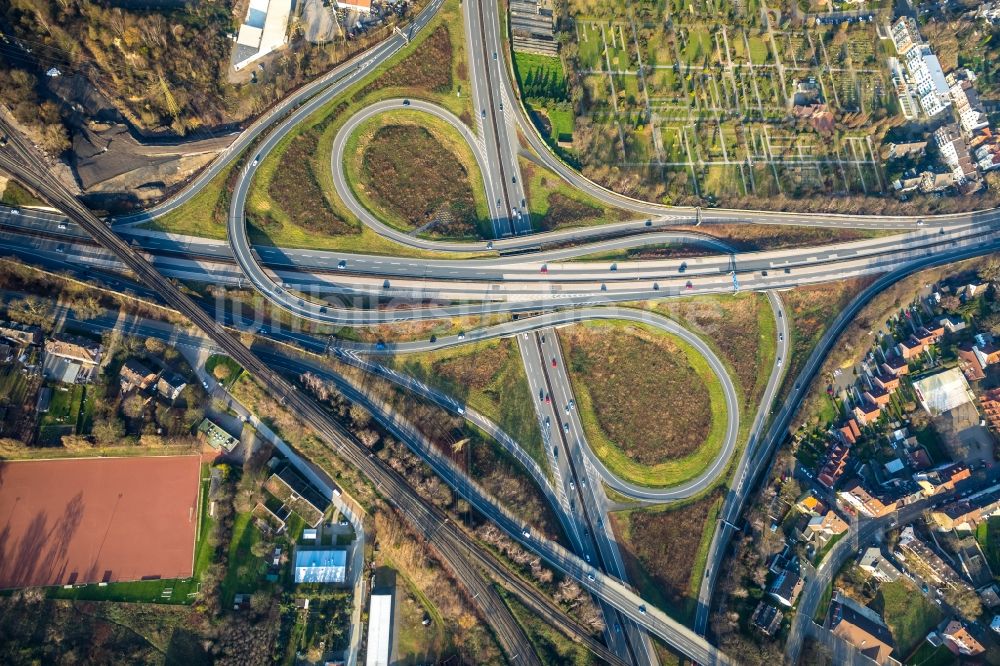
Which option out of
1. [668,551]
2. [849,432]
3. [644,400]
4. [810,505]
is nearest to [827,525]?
[810,505]

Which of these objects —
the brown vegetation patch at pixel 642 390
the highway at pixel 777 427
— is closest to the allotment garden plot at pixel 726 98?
the highway at pixel 777 427

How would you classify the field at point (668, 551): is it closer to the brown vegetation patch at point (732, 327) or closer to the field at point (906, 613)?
the brown vegetation patch at point (732, 327)

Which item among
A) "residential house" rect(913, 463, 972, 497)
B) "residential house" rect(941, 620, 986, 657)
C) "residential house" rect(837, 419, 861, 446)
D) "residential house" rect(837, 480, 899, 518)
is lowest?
"residential house" rect(941, 620, 986, 657)

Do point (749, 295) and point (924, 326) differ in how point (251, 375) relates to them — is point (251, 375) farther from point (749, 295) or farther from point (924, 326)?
point (924, 326)

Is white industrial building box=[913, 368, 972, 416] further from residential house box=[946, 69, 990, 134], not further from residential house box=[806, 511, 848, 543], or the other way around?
residential house box=[946, 69, 990, 134]

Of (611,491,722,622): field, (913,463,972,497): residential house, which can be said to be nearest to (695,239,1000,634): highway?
(611,491,722,622): field
